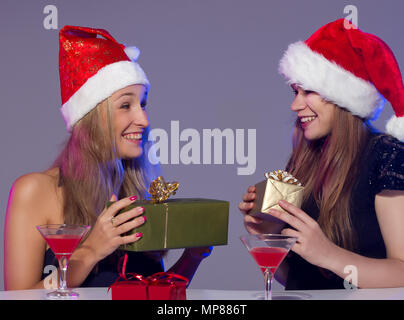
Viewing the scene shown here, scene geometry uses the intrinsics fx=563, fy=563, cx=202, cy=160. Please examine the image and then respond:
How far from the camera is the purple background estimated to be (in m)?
4.17

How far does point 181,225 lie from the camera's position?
2199 millimetres

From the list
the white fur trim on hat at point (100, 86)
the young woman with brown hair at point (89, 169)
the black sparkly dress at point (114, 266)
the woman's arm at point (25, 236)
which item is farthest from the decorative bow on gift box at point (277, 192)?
the woman's arm at point (25, 236)

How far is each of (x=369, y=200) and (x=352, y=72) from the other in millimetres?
643

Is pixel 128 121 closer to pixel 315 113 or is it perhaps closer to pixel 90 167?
pixel 90 167

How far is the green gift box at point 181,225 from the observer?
215cm

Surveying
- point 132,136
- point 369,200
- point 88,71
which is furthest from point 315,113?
point 88,71

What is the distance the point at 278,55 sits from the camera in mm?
4328

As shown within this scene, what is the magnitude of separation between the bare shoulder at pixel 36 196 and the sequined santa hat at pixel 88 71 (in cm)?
34

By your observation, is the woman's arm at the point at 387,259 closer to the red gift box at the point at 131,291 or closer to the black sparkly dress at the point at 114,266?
the red gift box at the point at 131,291

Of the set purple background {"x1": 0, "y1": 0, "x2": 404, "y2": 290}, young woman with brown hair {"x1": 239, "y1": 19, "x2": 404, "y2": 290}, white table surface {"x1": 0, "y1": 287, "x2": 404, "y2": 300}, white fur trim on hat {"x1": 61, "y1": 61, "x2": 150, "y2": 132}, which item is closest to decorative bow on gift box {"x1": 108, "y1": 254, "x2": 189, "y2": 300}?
white table surface {"x1": 0, "y1": 287, "x2": 404, "y2": 300}

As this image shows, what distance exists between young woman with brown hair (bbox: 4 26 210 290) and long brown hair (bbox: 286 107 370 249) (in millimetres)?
601

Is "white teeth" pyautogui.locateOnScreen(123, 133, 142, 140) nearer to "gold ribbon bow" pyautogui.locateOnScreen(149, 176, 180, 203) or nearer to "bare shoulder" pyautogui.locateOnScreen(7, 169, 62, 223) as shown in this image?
"bare shoulder" pyautogui.locateOnScreen(7, 169, 62, 223)

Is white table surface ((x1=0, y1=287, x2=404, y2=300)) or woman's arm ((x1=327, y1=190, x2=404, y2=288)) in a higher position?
woman's arm ((x1=327, y1=190, x2=404, y2=288))
